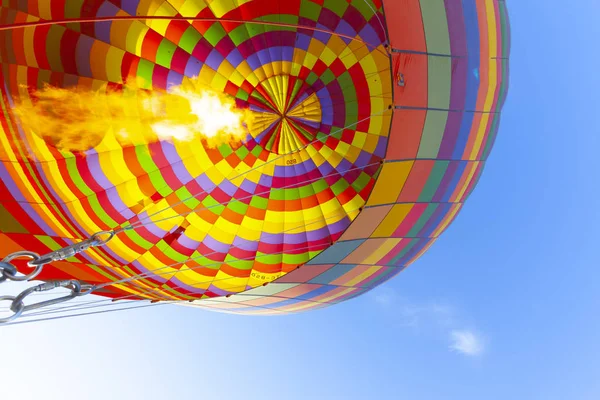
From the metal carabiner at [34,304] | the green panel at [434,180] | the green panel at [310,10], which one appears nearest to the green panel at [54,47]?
the green panel at [310,10]

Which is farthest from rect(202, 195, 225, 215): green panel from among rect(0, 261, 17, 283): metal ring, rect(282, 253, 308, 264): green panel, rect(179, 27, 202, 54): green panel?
rect(0, 261, 17, 283): metal ring

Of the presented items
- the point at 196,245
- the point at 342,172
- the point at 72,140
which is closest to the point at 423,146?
the point at 342,172

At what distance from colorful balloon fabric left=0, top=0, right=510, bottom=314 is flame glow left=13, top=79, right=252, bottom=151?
0.09m

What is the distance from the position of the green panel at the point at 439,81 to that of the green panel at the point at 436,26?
0.09 meters

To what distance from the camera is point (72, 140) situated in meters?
5.43

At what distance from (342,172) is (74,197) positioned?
2.96 m

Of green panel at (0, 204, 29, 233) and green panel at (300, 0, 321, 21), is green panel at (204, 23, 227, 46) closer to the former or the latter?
green panel at (300, 0, 321, 21)

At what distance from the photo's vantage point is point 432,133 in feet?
15.9

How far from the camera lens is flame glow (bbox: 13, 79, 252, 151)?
520cm

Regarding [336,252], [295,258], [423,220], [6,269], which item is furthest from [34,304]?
[423,220]

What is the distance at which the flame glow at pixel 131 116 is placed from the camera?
5.20 metres

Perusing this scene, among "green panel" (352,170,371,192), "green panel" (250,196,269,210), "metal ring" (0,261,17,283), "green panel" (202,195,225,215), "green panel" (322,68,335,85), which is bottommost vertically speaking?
"metal ring" (0,261,17,283)

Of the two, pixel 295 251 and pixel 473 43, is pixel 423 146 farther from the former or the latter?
pixel 295 251

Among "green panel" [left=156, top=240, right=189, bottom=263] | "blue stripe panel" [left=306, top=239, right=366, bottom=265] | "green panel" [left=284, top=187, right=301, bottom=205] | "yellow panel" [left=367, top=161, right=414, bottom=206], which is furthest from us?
"green panel" [left=156, top=240, right=189, bottom=263]
